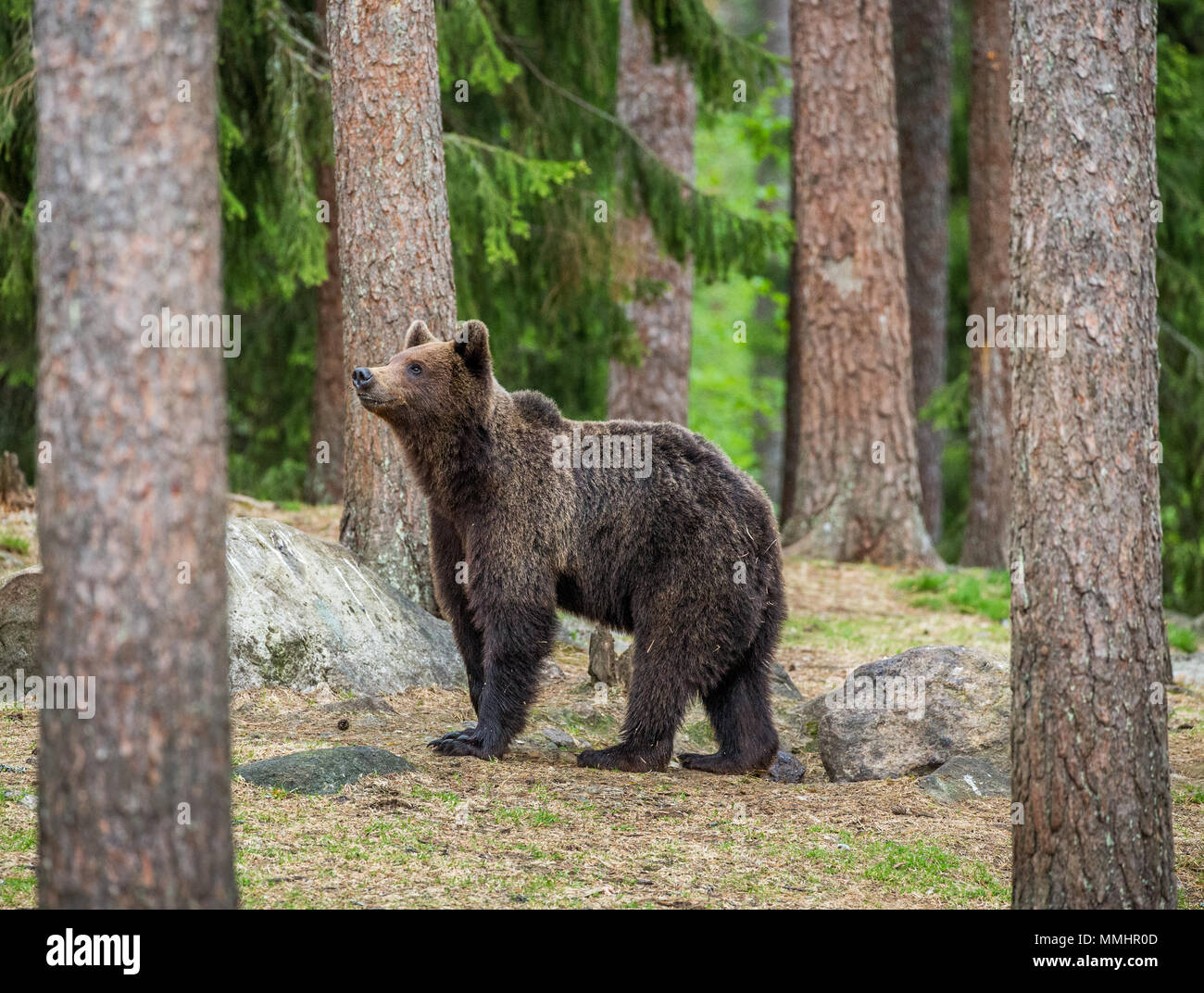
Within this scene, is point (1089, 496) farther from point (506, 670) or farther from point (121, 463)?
point (506, 670)

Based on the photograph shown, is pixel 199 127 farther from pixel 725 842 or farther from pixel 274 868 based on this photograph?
pixel 725 842

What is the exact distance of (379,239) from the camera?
8.23 meters

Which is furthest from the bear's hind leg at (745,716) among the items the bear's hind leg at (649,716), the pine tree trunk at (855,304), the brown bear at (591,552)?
the pine tree trunk at (855,304)

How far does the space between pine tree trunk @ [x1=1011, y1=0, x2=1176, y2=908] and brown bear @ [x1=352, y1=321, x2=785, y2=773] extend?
2.52m

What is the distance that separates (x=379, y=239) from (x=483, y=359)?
1.64m

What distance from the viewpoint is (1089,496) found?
438 centimetres

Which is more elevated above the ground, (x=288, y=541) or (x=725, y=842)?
(x=288, y=541)

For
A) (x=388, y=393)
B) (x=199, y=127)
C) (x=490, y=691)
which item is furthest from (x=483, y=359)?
(x=199, y=127)

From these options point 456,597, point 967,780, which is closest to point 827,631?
point 967,780

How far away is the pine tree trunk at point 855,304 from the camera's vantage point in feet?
44.1

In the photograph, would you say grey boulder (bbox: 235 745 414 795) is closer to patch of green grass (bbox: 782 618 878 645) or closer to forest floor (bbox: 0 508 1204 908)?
forest floor (bbox: 0 508 1204 908)

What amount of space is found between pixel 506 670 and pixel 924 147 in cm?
1314

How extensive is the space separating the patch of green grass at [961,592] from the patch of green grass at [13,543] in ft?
24.7

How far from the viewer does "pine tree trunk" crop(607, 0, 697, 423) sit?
48.3 ft
